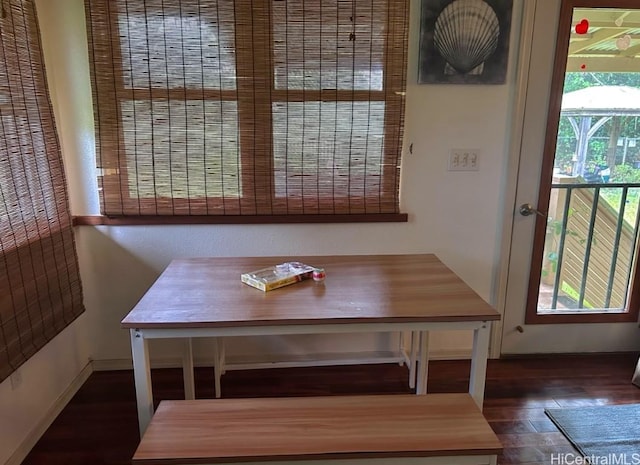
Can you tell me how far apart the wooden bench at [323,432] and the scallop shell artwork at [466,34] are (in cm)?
160

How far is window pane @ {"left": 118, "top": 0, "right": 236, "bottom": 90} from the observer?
2096mm

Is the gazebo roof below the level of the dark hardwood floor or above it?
above

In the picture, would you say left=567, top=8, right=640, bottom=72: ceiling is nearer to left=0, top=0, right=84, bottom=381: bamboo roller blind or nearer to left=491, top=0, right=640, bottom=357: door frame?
left=491, top=0, right=640, bottom=357: door frame

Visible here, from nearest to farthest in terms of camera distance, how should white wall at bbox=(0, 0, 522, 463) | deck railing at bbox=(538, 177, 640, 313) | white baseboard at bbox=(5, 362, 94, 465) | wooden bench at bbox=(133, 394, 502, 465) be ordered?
wooden bench at bbox=(133, 394, 502, 465)
white baseboard at bbox=(5, 362, 94, 465)
white wall at bbox=(0, 0, 522, 463)
deck railing at bbox=(538, 177, 640, 313)

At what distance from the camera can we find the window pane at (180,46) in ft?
6.88

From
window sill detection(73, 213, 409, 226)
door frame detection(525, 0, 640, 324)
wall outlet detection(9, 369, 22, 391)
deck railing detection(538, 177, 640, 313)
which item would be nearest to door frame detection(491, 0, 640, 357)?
door frame detection(525, 0, 640, 324)

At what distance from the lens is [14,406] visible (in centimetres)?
177

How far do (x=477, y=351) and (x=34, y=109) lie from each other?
6.52 ft

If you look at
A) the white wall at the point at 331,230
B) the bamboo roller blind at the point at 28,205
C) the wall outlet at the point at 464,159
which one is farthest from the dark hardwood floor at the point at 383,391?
the wall outlet at the point at 464,159

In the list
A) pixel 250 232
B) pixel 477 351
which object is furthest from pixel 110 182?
pixel 477 351

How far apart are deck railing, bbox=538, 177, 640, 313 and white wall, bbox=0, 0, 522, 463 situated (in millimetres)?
352

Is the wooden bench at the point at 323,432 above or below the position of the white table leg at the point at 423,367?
above

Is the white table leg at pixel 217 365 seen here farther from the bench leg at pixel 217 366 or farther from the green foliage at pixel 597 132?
the green foliage at pixel 597 132

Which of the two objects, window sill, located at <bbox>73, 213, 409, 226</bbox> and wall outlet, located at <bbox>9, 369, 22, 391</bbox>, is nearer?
wall outlet, located at <bbox>9, 369, 22, 391</bbox>
